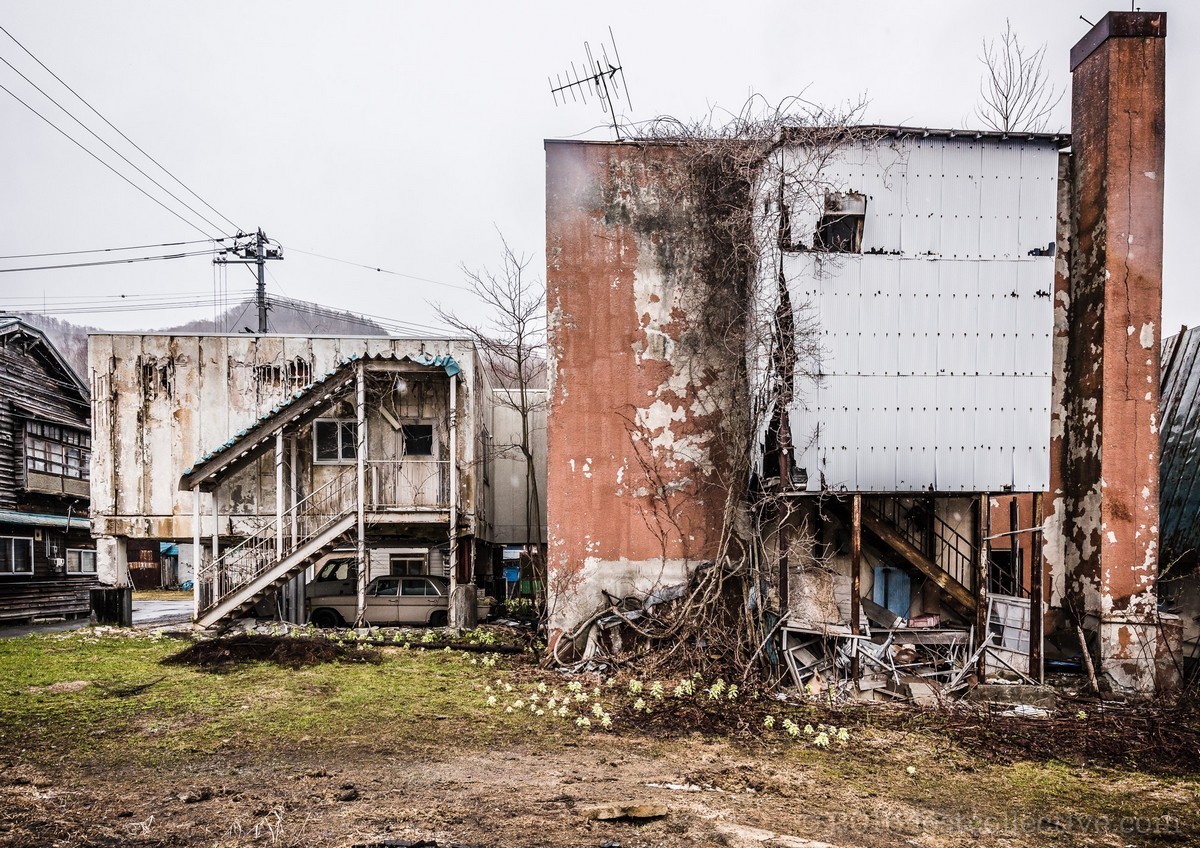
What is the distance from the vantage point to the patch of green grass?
742 cm

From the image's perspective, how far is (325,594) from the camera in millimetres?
15773

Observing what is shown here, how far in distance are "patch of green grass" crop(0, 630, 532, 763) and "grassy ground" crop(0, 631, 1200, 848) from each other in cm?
4

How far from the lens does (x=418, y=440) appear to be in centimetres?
1673

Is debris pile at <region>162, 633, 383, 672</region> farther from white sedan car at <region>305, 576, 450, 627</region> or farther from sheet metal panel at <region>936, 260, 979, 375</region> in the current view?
sheet metal panel at <region>936, 260, 979, 375</region>

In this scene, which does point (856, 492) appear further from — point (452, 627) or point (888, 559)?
point (452, 627)

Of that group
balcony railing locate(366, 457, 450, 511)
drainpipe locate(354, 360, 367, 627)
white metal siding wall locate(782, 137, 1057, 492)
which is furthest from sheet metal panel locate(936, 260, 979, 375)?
drainpipe locate(354, 360, 367, 627)

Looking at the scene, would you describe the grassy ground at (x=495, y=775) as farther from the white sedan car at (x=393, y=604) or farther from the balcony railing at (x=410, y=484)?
the balcony railing at (x=410, y=484)

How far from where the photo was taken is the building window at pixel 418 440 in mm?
16734

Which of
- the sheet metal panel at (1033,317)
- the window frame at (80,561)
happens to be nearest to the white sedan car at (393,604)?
the window frame at (80,561)

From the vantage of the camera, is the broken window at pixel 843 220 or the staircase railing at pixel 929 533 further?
the staircase railing at pixel 929 533

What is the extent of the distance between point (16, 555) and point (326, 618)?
9.79m

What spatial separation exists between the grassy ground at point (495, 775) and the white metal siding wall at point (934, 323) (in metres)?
3.63

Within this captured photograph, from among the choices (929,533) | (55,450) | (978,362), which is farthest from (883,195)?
(55,450)

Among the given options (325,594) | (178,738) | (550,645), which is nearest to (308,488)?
(325,594)
